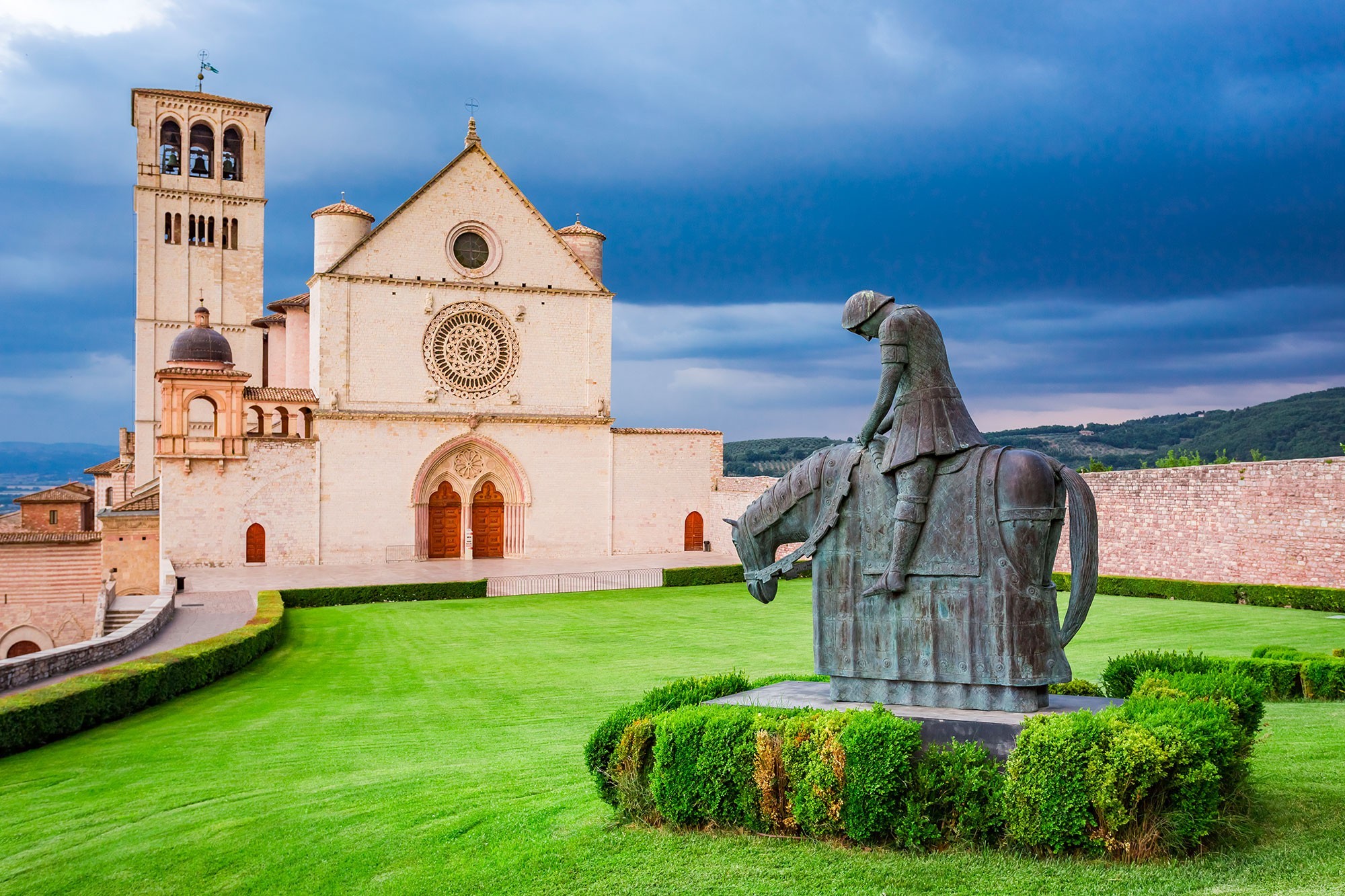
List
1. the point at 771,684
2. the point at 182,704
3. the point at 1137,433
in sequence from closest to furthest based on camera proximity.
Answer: the point at 771,684
the point at 182,704
the point at 1137,433

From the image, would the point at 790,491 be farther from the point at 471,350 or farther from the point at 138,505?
the point at 138,505

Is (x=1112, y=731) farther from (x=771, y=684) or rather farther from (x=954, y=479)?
(x=771, y=684)

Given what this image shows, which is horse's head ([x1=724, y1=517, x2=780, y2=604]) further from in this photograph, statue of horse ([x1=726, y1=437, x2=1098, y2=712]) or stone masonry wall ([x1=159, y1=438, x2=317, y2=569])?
stone masonry wall ([x1=159, y1=438, x2=317, y2=569])

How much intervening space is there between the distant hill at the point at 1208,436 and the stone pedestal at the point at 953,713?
4739 centimetres

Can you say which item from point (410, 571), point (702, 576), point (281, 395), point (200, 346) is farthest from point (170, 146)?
point (702, 576)

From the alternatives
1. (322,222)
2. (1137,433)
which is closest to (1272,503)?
(322,222)

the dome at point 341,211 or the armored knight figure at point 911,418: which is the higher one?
the dome at point 341,211

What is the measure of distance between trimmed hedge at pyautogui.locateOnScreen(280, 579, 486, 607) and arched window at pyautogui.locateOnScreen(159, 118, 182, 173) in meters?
31.5

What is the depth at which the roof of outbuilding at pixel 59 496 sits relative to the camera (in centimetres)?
5306

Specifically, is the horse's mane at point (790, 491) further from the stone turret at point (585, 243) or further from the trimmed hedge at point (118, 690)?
the stone turret at point (585, 243)

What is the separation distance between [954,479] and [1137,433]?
8373 centimetres

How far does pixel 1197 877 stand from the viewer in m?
5.54

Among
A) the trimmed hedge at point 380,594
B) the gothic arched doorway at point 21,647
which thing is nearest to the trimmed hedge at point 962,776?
the trimmed hedge at point 380,594

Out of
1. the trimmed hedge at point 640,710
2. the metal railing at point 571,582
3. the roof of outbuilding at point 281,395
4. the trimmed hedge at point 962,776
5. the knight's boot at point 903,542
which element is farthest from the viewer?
the roof of outbuilding at point 281,395
